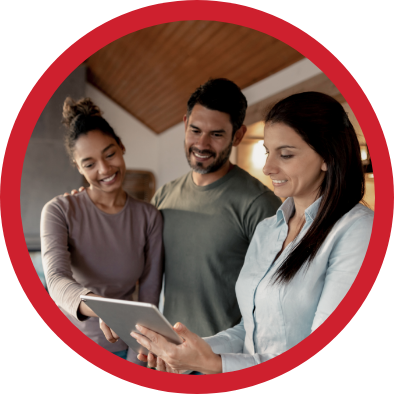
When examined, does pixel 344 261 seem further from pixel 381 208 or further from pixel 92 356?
pixel 92 356

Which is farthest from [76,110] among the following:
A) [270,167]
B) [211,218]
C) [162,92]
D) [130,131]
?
[130,131]

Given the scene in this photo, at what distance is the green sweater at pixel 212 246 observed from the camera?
4.76 ft

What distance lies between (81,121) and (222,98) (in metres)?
0.58

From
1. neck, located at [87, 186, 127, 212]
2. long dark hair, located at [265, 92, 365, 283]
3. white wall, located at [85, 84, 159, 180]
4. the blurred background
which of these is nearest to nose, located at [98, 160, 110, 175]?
neck, located at [87, 186, 127, 212]

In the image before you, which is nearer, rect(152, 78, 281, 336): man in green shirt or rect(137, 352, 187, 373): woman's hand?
rect(137, 352, 187, 373): woman's hand

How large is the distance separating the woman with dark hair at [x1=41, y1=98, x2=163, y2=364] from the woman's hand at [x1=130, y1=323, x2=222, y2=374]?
431 mm

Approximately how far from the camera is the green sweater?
57.1 inches

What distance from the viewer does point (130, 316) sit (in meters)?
0.95

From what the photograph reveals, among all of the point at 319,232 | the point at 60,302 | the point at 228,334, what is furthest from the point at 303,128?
the point at 60,302

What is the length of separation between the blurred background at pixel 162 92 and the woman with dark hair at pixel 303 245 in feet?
0.93

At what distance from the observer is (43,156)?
5.56 m

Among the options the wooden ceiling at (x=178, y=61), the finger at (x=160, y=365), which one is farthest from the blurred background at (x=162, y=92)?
the finger at (x=160, y=365)

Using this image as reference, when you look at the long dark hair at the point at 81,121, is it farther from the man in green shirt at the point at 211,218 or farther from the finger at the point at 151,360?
the finger at the point at 151,360

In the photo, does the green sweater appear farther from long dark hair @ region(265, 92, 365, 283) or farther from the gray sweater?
long dark hair @ region(265, 92, 365, 283)
